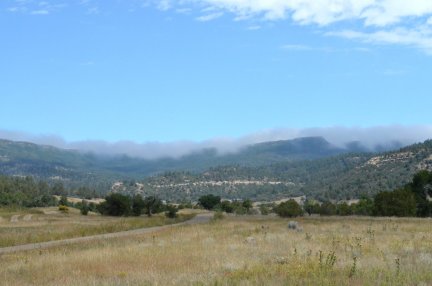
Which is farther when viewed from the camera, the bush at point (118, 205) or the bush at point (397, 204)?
the bush at point (118, 205)

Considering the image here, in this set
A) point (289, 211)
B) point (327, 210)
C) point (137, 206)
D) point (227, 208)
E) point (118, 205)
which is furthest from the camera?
point (227, 208)

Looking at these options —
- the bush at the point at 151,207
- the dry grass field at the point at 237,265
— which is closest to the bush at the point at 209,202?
the bush at the point at 151,207

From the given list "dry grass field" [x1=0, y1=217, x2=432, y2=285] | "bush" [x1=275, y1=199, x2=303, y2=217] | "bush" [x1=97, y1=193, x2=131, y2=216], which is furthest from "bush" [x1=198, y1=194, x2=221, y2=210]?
"dry grass field" [x1=0, y1=217, x2=432, y2=285]

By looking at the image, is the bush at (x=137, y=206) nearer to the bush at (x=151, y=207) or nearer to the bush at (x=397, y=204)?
the bush at (x=151, y=207)

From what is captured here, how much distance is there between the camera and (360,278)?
1562 cm

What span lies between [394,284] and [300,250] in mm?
9936

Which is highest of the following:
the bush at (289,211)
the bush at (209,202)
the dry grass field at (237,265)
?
the dry grass field at (237,265)

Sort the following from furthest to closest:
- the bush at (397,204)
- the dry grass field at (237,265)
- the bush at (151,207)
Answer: the bush at (151,207), the bush at (397,204), the dry grass field at (237,265)

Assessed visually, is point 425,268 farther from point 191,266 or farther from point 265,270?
point 191,266

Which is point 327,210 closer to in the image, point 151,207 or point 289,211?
point 289,211

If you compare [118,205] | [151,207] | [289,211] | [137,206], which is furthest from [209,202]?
[289,211]

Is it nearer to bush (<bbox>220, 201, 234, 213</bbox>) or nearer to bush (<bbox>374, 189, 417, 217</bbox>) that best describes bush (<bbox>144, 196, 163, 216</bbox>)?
bush (<bbox>220, 201, 234, 213</bbox>)

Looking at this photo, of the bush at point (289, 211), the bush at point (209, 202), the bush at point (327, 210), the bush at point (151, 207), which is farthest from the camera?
the bush at point (209, 202)

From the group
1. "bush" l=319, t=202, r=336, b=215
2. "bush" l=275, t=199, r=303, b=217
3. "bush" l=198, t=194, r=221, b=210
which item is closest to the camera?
"bush" l=275, t=199, r=303, b=217
